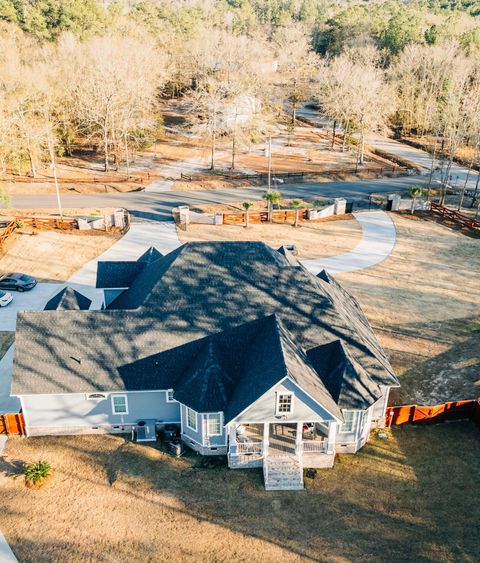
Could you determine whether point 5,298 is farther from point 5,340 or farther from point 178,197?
point 178,197

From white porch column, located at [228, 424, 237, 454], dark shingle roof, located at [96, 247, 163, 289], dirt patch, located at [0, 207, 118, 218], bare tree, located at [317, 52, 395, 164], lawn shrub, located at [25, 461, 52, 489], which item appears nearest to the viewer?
lawn shrub, located at [25, 461, 52, 489]

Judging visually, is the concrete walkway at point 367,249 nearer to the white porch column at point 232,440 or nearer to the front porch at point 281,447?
the front porch at point 281,447

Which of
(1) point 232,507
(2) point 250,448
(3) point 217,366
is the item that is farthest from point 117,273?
(1) point 232,507

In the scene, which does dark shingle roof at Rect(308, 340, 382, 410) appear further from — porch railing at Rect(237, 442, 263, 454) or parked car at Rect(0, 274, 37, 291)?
parked car at Rect(0, 274, 37, 291)

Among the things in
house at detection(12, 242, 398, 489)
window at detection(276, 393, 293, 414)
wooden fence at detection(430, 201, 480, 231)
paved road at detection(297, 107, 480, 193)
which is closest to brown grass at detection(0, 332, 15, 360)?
house at detection(12, 242, 398, 489)

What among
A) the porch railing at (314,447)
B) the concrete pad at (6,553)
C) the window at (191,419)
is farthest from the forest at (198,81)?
the porch railing at (314,447)

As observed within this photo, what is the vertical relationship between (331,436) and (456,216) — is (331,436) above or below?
above
